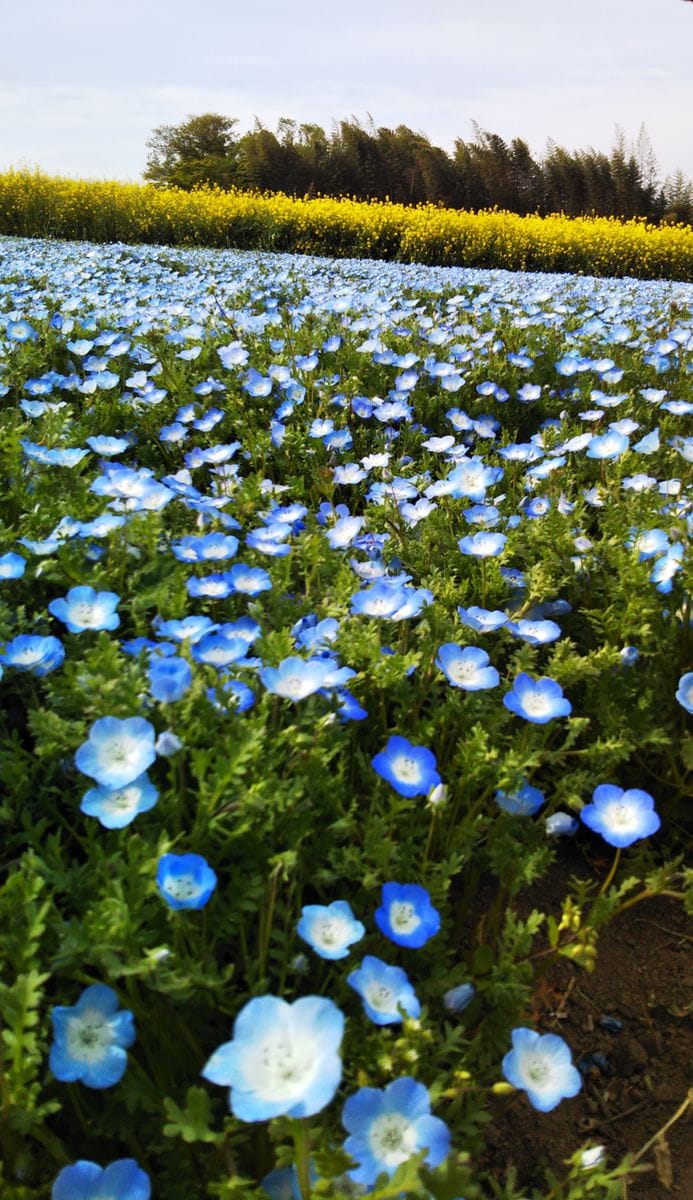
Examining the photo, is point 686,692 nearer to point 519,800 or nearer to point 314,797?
point 519,800

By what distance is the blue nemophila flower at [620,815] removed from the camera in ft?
4.40

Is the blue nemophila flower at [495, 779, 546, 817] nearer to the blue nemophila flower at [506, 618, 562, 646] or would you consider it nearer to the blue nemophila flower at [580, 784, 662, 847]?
the blue nemophila flower at [580, 784, 662, 847]

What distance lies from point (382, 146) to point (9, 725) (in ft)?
81.6

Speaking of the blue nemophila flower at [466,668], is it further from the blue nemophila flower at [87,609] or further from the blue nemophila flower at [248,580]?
the blue nemophila flower at [87,609]

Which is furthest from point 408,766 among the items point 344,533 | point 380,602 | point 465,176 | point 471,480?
point 465,176

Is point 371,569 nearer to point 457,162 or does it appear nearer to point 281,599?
point 281,599

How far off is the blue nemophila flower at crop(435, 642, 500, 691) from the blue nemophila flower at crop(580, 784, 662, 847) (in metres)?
0.28

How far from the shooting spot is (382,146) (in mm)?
23250

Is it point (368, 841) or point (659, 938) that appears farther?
point (659, 938)

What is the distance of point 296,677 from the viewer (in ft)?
4.52

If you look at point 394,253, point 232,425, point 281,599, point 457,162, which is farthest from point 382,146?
point 281,599

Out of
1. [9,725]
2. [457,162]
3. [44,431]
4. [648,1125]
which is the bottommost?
[648,1125]

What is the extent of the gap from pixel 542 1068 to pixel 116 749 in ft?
2.35

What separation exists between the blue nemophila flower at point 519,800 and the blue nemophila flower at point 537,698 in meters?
0.12
